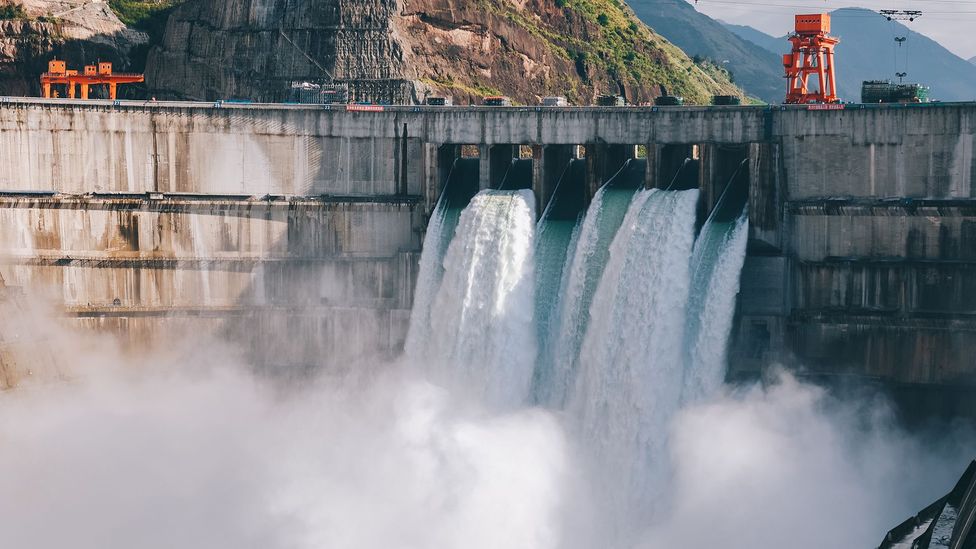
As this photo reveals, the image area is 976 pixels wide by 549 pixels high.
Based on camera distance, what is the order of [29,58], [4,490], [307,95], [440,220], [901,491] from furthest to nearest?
[29,58], [307,95], [440,220], [4,490], [901,491]

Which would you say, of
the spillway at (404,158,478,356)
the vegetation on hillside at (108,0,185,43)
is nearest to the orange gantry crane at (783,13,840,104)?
the spillway at (404,158,478,356)

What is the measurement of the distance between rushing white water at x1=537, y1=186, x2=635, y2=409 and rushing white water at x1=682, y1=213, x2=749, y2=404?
Answer: 5.97 metres

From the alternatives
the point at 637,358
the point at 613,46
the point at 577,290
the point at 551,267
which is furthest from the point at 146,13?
the point at 637,358

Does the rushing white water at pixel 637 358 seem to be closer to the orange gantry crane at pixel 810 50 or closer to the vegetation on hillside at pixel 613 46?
the orange gantry crane at pixel 810 50

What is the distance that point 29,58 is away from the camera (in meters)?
115

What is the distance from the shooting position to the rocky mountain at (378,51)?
108812mm

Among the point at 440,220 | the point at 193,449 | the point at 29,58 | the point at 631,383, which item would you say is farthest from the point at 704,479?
the point at 29,58

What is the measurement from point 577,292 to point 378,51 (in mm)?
34806

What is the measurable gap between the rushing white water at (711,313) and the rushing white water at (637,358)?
84cm

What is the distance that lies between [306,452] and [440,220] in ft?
54.0

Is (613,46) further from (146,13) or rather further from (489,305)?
(489,305)

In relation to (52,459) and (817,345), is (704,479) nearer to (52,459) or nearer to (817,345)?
(817,345)

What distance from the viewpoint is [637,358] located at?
77938 millimetres

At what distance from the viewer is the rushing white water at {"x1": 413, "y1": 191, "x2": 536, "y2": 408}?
8381 centimetres
